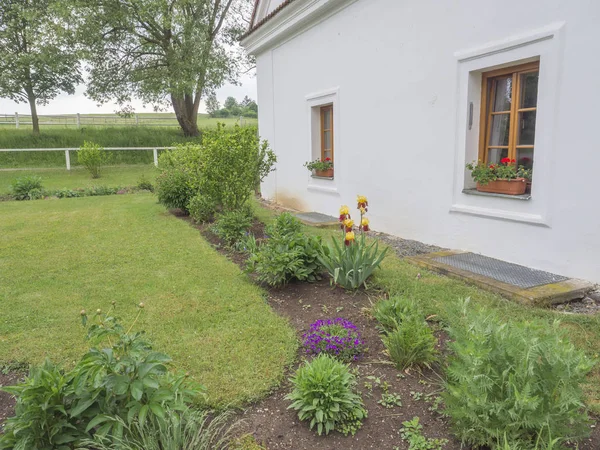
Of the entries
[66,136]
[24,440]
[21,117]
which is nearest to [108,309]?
[24,440]

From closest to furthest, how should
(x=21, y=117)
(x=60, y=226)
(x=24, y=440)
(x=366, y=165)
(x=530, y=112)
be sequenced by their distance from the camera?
(x=24, y=440)
(x=530, y=112)
(x=366, y=165)
(x=60, y=226)
(x=21, y=117)

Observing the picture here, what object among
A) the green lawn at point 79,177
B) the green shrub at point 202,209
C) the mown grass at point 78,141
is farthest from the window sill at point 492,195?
the mown grass at point 78,141

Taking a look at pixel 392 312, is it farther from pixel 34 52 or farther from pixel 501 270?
pixel 34 52

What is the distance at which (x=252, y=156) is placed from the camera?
6.63 m

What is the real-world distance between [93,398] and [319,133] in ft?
22.7

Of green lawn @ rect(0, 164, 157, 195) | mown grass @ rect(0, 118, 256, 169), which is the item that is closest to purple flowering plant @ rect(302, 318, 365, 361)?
green lawn @ rect(0, 164, 157, 195)

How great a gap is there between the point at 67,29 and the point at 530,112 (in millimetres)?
18839

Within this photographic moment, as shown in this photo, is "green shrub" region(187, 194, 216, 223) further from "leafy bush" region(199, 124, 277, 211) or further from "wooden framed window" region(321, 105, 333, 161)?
"wooden framed window" region(321, 105, 333, 161)

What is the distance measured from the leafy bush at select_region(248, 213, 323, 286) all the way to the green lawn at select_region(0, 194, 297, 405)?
0.79 feet

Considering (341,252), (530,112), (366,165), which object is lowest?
(341,252)

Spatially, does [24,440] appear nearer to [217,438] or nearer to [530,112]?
[217,438]

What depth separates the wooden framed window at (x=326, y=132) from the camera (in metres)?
7.94

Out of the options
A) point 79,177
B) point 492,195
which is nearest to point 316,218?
point 492,195

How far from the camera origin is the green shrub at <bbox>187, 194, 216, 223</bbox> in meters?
7.13
